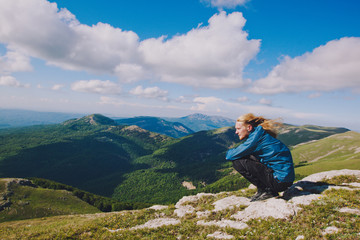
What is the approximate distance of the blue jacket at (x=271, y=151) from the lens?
29.0ft

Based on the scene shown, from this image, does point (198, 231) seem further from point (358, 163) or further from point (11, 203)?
point (358, 163)

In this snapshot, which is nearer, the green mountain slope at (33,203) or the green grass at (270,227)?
the green grass at (270,227)

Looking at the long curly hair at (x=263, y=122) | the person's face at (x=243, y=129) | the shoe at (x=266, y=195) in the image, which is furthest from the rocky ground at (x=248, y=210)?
the person's face at (x=243, y=129)

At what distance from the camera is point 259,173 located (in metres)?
9.46

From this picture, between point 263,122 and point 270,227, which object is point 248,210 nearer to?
point 270,227

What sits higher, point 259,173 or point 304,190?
point 259,173

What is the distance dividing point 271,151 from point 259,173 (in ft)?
4.99

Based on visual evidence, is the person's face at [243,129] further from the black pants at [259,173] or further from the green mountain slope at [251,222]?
the green mountain slope at [251,222]

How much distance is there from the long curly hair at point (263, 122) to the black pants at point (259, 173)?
5.96ft

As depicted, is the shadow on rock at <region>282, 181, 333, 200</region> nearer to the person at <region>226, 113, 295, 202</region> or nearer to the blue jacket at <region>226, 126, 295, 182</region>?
the person at <region>226, 113, 295, 202</region>

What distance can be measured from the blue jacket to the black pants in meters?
0.34

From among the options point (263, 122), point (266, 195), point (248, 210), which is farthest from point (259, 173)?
point (263, 122)

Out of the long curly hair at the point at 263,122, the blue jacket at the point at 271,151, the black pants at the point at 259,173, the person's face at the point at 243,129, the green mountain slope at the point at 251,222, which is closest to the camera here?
the green mountain slope at the point at 251,222

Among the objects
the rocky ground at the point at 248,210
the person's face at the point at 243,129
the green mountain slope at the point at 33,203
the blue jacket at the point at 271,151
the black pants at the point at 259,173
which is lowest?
the green mountain slope at the point at 33,203
